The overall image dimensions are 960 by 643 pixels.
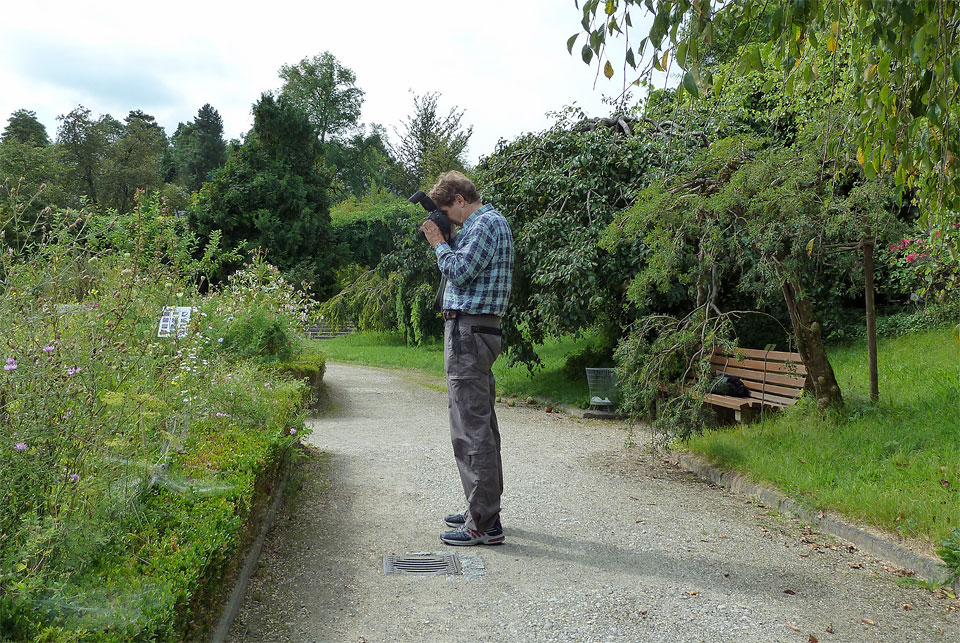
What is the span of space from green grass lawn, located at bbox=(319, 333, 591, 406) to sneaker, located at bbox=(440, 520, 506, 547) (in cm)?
680

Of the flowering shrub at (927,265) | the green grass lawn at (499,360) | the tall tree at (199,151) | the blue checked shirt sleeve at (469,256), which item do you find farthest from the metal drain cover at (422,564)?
the tall tree at (199,151)

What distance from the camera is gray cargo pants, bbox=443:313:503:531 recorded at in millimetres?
4250

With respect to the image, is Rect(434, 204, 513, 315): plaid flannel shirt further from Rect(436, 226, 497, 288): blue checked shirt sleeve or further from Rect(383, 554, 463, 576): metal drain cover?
Rect(383, 554, 463, 576): metal drain cover

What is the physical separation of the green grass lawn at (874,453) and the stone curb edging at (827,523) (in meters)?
0.08

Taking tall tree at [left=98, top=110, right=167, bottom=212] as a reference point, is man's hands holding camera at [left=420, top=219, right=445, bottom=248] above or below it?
below

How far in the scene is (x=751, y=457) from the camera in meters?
6.19

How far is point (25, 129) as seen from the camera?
48.0 m

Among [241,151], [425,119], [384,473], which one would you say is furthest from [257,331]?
[425,119]

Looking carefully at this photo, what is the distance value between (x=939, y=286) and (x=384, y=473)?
27.2 ft

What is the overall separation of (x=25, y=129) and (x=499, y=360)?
44667 mm

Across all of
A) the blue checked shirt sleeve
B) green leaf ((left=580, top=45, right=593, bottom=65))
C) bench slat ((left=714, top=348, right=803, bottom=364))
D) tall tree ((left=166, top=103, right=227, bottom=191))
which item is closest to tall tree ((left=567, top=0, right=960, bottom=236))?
green leaf ((left=580, top=45, right=593, bottom=65))

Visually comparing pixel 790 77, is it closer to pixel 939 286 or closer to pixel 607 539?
pixel 607 539

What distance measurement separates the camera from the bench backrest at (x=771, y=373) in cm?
730

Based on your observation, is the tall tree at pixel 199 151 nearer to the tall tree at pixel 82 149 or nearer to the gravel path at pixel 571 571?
the tall tree at pixel 82 149
